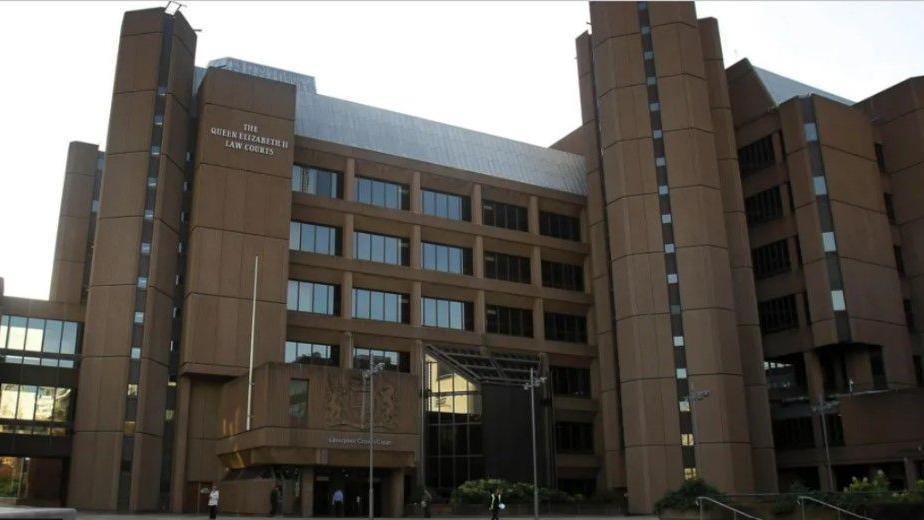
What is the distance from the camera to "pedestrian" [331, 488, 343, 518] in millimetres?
44750

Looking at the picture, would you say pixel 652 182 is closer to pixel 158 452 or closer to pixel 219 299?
pixel 219 299

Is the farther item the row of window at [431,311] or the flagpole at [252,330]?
the row of window at [431,311]

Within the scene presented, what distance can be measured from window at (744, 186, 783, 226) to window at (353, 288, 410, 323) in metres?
29.2

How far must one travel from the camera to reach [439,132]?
72.2m

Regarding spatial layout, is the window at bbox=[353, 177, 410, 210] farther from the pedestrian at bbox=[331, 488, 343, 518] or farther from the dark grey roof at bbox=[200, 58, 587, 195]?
the pedestrian at bbox=[331, 488, 343, 518]

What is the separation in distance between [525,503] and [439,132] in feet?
111

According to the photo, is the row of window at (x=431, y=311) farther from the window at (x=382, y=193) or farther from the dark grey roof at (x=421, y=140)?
the dark grey roof at (x=421, y=140)

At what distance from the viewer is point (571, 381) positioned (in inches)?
2731

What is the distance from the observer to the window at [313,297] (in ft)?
198

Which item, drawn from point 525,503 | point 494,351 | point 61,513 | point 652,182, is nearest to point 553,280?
point 494,351

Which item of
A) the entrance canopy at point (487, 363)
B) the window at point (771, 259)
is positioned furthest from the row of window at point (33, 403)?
the window at point (771, 259)

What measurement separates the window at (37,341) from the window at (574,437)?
115 feet

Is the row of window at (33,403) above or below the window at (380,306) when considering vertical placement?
below

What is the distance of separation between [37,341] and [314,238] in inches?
759
